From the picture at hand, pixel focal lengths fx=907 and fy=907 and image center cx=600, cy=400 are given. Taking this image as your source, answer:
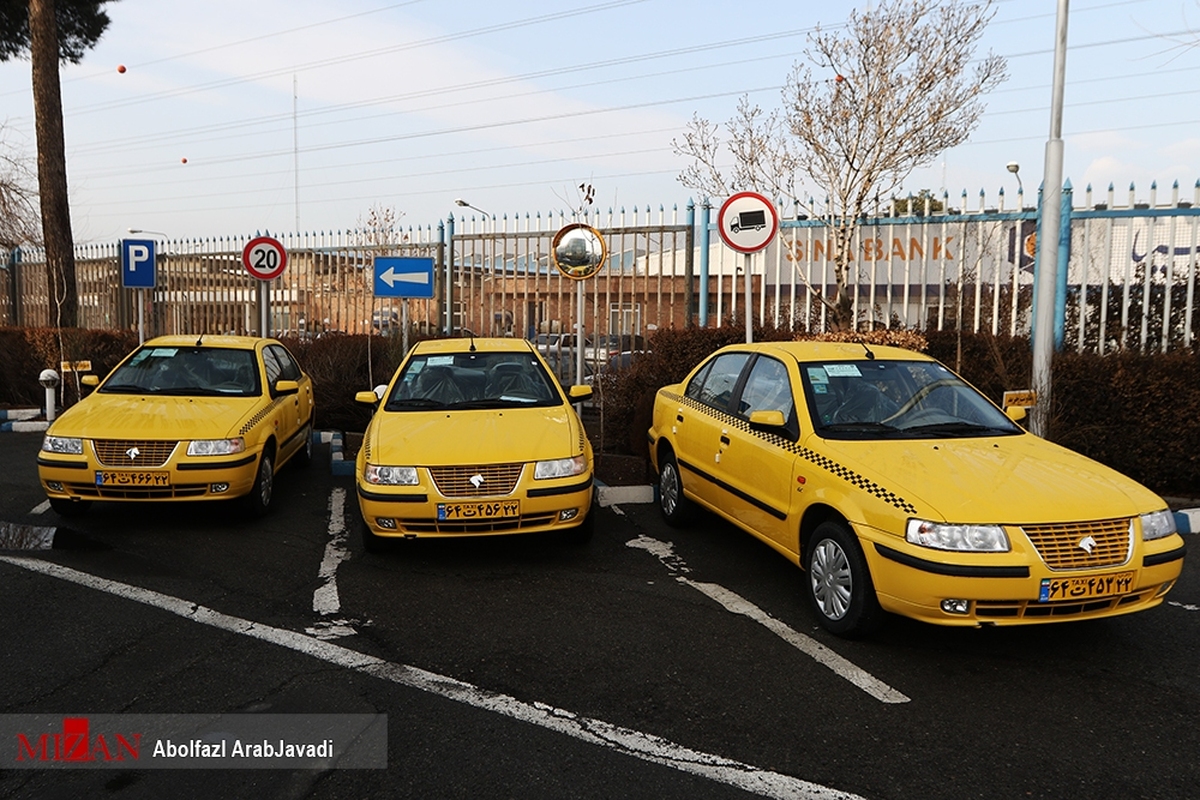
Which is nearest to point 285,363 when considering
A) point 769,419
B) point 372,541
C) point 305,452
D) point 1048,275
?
point 305,452

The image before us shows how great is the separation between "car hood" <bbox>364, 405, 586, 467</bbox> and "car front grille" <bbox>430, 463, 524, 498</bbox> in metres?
0.05

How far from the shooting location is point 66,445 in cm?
697

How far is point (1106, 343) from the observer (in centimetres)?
1012

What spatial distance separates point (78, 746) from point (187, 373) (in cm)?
526

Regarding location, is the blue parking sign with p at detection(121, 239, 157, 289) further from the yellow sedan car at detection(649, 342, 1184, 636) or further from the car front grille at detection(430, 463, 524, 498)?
the yellow sedan car at detection(649, 342, 1184, 636)

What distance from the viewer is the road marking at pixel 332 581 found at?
16.5 ft

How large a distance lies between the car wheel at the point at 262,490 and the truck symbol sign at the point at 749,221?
15.7 feet

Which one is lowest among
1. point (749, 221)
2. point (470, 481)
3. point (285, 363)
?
point (470, 481)

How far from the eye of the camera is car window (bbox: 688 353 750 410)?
6695 millimetres

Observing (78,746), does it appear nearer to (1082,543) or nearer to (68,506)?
(68,506)

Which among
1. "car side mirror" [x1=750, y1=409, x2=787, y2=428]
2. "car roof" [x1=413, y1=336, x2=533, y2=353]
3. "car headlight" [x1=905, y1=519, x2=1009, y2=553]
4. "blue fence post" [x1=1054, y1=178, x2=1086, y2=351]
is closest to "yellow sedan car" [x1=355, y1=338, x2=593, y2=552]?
"car roof" [x1=413, y1=336, x2=533, y2=353]

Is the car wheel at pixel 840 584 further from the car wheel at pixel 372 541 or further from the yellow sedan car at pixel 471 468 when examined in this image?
the car wheel at pixel 372 541

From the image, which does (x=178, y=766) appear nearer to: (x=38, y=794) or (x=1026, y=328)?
(x=38, y=794)

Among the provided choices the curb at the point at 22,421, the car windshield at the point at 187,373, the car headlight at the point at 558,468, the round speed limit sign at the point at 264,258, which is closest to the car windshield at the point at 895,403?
the car headlight at the point at 558,468
